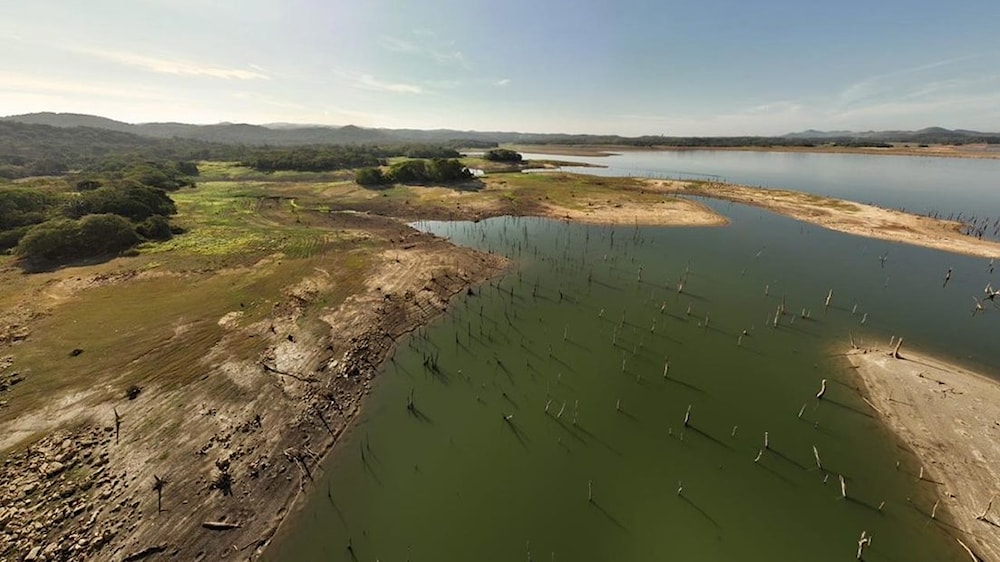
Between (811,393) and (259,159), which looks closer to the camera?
(811,393)

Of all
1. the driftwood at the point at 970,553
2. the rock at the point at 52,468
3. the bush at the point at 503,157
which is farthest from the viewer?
the bush at the point at 503,157

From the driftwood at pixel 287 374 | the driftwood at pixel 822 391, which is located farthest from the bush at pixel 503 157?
the driftwood at pixel 822 391

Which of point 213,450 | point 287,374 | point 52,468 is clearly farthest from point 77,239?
point 213,450

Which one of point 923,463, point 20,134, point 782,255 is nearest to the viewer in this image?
point 923,463

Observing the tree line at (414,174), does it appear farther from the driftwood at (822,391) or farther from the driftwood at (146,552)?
the driftwood at (822,391)

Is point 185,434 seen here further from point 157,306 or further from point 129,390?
point 157,306

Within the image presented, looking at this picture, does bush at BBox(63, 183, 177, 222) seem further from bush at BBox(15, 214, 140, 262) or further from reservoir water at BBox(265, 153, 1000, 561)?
reservoir water at BBox(265, 153, 1000, 561)

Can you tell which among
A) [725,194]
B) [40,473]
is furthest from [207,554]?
[725,194]
